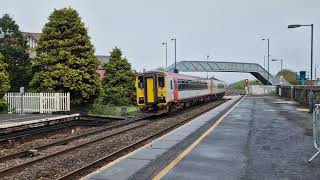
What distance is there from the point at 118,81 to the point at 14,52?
37.4 ft

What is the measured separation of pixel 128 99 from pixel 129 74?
2.60m

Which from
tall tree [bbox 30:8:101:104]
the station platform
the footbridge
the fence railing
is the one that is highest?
the footbridge

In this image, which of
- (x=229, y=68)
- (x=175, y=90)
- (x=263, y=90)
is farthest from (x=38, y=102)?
(x=229, y=68)

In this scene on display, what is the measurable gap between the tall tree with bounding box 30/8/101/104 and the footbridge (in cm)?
6552

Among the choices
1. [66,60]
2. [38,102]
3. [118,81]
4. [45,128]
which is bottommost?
[45,128]

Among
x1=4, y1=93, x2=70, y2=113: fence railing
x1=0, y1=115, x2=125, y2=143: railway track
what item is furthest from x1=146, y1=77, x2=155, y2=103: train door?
x1=4, y1=93, x2=70, y2=113: fence railing

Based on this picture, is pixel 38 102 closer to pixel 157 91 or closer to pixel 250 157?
pixel 157 91

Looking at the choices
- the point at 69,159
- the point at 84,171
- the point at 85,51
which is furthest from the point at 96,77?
the point at 84,171

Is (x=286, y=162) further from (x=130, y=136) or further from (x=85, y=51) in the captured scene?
(x=85, y=51)

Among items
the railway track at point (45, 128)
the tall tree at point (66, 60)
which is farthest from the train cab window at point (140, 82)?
the tall tree at point (66, 60)

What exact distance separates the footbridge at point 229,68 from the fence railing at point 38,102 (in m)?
69.3

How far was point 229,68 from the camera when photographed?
101 metres

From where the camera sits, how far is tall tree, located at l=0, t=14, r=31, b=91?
36.7 meters

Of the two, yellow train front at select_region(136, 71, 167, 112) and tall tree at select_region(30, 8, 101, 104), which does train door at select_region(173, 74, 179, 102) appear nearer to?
yellow train front at select_region(136, 71, 167, 112)
